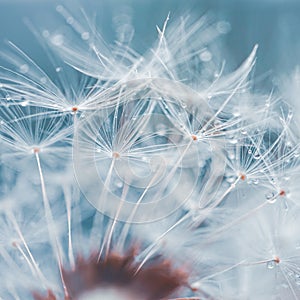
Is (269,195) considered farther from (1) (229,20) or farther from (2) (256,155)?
(1) (229,20)

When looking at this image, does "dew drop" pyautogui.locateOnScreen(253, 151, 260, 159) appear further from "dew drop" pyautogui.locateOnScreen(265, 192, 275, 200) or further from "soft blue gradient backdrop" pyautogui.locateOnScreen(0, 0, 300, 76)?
"soft blue gradient backdrop" pyautogui.locateOnScreen(0, 0, 300, 76)

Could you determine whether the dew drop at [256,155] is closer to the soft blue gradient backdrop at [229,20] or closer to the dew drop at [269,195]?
the dew drop at [269,195]

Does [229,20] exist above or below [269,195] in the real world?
above

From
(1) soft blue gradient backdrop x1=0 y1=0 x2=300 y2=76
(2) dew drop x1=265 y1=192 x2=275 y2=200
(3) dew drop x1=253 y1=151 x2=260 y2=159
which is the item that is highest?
(1) soft blue gradient backdrop x1=0 y1=0 x2=300 y2=76

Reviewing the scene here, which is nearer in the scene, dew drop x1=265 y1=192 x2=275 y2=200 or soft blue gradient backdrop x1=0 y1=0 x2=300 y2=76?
dew drop x1=265 y1=192 x2=275 y2=200

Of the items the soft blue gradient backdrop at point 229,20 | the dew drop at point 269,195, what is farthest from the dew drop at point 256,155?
the soft blue gradient backdrop at point 229,20

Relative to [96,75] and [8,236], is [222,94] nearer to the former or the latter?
[96,75]

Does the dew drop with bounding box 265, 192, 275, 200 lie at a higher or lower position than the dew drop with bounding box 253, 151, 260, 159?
lower

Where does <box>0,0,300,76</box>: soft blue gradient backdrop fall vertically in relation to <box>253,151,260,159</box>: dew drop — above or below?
above

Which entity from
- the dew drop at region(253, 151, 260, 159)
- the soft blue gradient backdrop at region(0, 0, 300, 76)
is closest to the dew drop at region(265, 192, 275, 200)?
the dew drop at region(253, 151, 260, 159)

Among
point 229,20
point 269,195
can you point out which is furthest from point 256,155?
point 229,20

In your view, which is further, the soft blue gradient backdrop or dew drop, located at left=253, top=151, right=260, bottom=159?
the soft blue gradient backdrop
